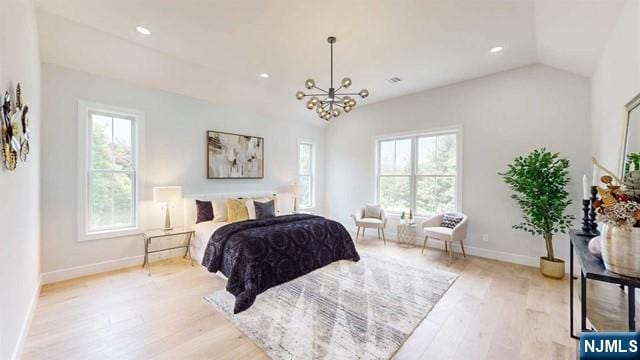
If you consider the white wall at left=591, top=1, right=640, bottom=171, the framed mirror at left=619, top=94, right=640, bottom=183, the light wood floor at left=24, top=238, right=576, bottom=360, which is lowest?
the light wood floor at left=24, top=238, right=576, bottom=360

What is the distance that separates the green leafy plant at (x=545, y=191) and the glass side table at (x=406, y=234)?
6.21ft

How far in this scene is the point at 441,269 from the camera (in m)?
3.78

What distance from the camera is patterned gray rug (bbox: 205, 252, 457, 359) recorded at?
2049 millimetres

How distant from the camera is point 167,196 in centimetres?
387

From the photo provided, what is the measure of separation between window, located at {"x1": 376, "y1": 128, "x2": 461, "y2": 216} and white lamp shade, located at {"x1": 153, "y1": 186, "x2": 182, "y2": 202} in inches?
156

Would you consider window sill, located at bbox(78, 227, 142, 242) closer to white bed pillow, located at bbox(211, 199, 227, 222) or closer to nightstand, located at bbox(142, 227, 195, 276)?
nightstand, located at bbox(142, 227, 195, 276)

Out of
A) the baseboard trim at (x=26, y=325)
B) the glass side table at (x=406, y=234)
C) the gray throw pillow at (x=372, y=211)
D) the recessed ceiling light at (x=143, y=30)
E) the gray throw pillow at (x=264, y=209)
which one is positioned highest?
the recessed ceiling light at (x=143, y=30)

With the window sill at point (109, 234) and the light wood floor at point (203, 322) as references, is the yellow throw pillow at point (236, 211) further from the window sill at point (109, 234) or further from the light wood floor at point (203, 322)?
the window sill at point (109, 234)

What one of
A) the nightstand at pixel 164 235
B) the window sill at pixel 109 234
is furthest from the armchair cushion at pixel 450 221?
the window sill at pixel 109 234

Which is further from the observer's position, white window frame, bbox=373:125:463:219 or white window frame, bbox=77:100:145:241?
white window frame, bbox=373:125:463:219

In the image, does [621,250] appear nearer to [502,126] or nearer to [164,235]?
[502,126]

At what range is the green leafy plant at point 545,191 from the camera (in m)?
3.41

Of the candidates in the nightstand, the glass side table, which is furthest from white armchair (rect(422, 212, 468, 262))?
the nightstand

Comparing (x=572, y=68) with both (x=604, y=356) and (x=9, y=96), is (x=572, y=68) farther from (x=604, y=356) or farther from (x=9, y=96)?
(x=9, y=96)
